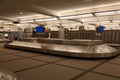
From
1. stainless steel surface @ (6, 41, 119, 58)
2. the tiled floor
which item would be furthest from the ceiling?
the tiled floor

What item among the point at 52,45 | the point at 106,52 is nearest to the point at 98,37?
the point at 106,52

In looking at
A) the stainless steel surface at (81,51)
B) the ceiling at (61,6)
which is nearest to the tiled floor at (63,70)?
the stainless steel surface at (81,51)

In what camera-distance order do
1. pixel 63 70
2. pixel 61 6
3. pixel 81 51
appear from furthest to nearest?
pixel 61 6 < pixel 81 51 < pixel 63 70

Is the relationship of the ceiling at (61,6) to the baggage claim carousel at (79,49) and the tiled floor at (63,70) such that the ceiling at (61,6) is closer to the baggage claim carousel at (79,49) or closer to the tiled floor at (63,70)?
the baggage claim carousel at (79,49)

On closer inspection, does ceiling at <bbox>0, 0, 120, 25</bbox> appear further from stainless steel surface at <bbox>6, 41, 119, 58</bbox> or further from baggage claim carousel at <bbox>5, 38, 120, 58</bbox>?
stainless steel surface at <bbox>6, 41, 119, 58</bbox>

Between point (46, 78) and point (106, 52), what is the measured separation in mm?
1993

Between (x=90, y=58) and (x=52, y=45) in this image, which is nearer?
(x=90, y=58)

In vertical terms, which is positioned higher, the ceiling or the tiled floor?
the ceiling

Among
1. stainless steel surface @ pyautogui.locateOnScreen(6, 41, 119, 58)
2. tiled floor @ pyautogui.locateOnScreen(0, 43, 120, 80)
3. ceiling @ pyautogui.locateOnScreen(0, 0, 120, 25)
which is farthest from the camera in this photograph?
ceiling @ pyautogui.locateOnScreen(0, 0, 120, 25)

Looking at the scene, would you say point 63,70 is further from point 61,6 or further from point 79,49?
point 61,6

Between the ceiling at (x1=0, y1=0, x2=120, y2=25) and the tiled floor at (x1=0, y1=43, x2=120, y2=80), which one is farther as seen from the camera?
the ceiling at (x1=0, y1=0, x2=120, y2=25)

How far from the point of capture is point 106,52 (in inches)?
115

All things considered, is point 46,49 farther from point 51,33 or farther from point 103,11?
point 103,11

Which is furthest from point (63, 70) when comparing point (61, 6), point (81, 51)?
point (61, 6)
